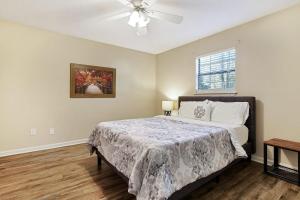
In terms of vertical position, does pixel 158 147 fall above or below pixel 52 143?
above

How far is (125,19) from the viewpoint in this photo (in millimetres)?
2947

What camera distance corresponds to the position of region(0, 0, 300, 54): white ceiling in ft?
7.94

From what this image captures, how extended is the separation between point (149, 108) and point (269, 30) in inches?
134

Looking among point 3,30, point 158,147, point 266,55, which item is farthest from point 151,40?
point 158,147

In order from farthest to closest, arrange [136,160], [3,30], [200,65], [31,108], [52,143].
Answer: [200,65] < [52,143] < [31,108] < [3,30] < [136,160]

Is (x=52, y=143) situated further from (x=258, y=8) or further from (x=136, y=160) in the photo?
(x=258, y=8)

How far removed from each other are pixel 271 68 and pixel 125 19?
2544mm

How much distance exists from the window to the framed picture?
214cm

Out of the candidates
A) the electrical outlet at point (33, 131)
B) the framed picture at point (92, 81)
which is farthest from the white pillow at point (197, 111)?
the electrical outlet at point (33, 131)

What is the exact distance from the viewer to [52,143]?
3.52 m

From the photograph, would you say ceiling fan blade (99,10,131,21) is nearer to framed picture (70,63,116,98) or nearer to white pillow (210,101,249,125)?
framed picture (70,63,116,98)

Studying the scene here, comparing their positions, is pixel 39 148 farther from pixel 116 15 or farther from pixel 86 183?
pixel 116 15

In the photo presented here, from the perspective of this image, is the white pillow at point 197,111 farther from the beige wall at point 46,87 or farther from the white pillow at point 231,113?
the beige wall at point 46,87

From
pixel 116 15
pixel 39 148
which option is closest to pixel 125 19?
pixel 116 15
